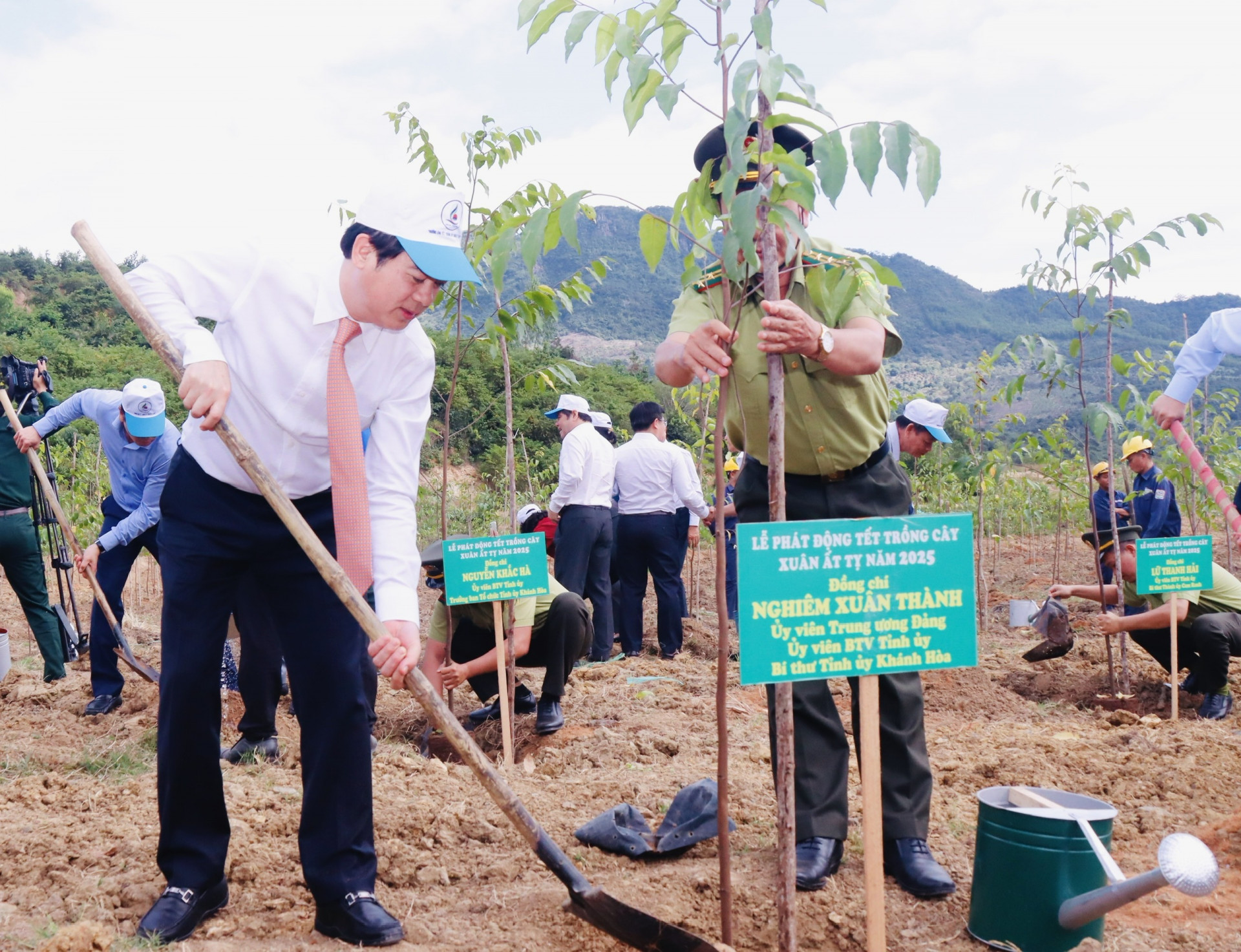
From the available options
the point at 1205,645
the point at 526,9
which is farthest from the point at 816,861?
the point at 1205,645

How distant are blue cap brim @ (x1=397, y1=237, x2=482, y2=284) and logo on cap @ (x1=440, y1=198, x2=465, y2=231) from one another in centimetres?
7

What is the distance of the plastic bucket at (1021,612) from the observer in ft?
28.2

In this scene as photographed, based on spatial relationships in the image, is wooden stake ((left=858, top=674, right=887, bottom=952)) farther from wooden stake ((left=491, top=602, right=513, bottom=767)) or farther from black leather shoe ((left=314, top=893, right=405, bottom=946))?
wooden stake ((left=491, top=602, right=513, bottom=767))

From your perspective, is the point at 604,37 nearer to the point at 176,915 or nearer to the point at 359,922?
the point at 359,922

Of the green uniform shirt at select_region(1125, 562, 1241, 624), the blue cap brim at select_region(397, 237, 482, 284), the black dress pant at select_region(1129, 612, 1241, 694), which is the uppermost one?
the blue cap brim at select_region(397, 237, 482, 284)

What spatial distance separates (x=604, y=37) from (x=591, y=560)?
18.0 feet

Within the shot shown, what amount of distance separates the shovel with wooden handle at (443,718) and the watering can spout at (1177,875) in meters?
0.81

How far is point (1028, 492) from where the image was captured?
51.7ft

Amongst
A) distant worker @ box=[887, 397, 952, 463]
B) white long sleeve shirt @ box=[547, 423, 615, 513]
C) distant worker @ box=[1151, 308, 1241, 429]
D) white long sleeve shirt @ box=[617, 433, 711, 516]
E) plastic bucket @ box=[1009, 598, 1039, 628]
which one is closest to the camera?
distant worker @ box=[1151, 308, 1241, 429]

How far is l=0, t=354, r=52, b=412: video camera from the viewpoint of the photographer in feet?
18.4

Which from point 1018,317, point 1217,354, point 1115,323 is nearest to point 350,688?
point 1217,354

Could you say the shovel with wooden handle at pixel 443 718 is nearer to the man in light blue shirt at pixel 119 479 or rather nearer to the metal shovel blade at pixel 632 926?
the metal shovel blade at pixel 632 926

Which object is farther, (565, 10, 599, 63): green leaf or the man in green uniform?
the man in green uniform

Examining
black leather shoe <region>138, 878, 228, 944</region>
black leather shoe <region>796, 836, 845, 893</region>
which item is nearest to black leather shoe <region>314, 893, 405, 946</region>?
black leather shoe <region>138, 878, 228, 944</region>
